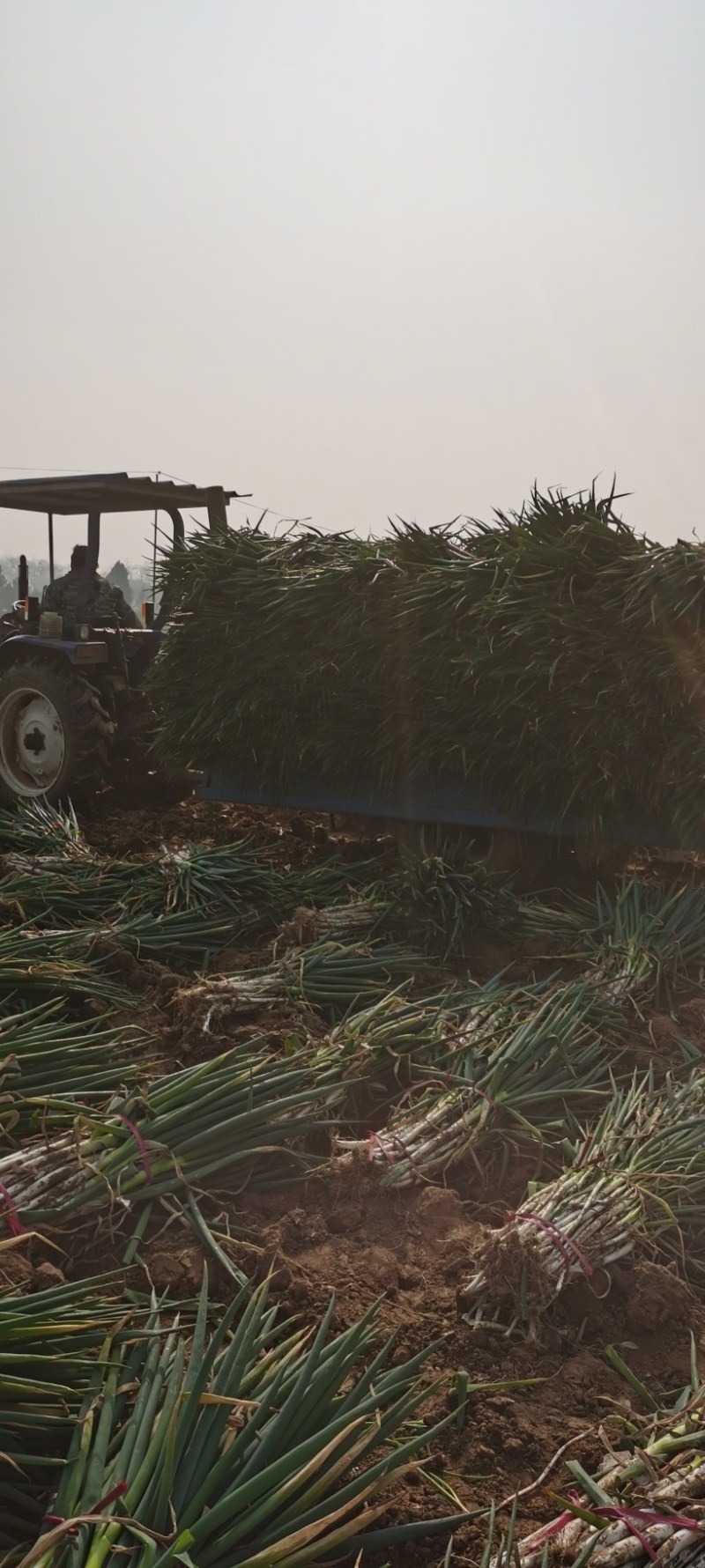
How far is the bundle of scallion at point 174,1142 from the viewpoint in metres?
2.52

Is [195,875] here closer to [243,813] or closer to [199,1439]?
[243,813]

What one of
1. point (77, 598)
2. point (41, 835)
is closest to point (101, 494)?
point (77, 598)

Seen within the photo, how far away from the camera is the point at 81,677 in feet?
24.3

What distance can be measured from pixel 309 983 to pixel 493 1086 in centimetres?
92

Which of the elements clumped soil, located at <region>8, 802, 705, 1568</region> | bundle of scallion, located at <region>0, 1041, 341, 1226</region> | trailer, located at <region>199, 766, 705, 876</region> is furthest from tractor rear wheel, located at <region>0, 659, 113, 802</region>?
clumped soil, located at <region>8, 802, 705, 1568</region>

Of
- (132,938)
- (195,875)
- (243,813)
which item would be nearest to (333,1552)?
(132,938)

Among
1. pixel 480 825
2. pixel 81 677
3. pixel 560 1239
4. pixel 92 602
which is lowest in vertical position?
pixel 560 1239

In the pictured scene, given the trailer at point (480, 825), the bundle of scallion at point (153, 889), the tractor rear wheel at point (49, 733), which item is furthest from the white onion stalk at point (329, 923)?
the tractor rear wheel at point (49, 733)

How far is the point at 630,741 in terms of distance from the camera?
200 inches

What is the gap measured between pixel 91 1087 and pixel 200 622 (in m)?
3.74

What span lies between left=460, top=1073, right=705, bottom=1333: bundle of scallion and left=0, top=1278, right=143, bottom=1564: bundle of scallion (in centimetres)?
77

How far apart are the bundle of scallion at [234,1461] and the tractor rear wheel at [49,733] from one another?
528cm

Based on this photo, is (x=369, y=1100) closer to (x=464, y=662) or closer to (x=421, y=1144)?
(x=421, y=1144)

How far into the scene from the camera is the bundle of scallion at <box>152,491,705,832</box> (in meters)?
5.05
